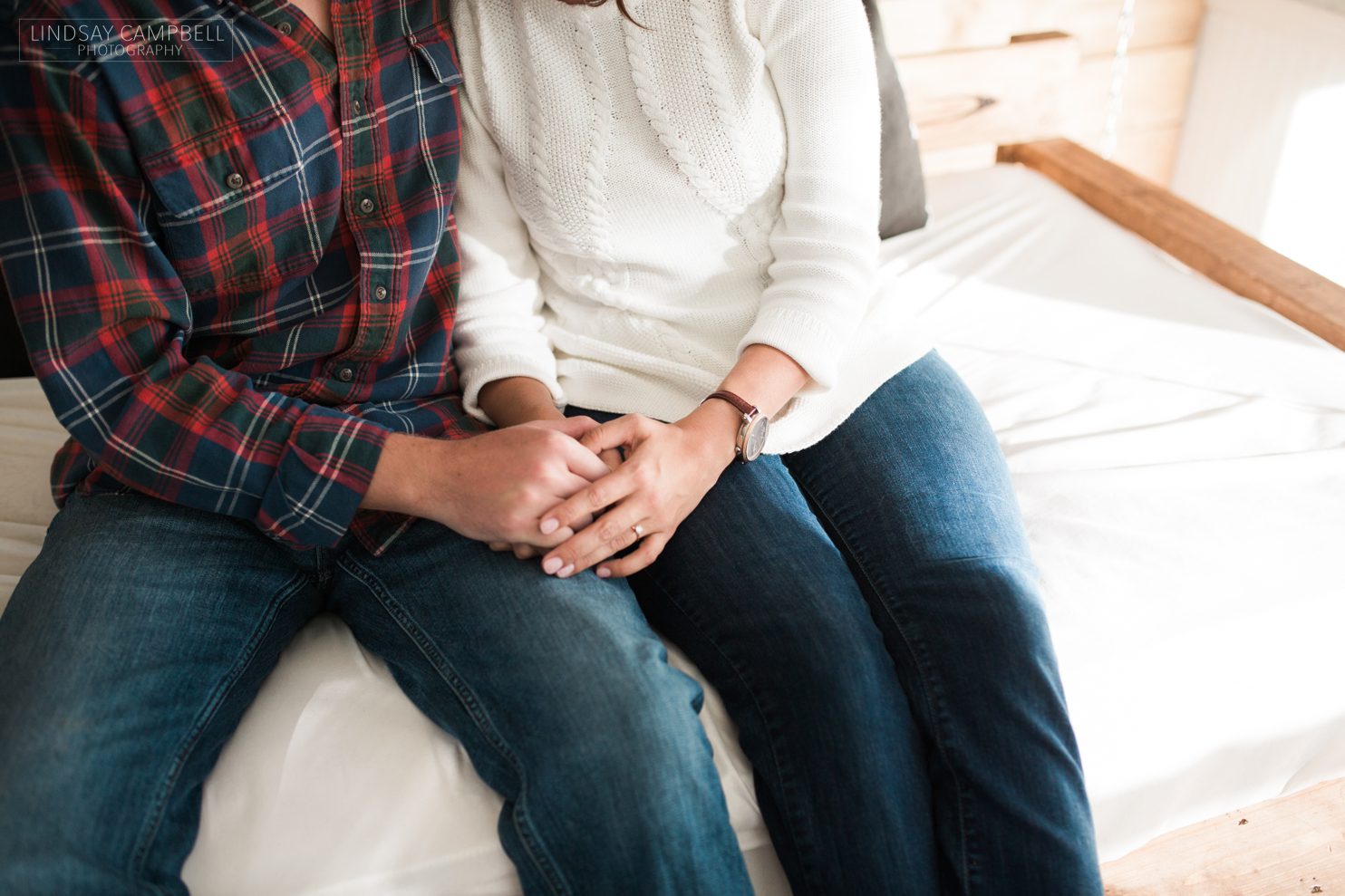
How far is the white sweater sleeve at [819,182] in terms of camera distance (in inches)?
40.1

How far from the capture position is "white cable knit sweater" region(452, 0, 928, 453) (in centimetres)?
102

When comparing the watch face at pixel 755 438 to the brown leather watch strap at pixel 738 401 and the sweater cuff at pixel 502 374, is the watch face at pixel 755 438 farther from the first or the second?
the sweater cuff at pixel 502 374

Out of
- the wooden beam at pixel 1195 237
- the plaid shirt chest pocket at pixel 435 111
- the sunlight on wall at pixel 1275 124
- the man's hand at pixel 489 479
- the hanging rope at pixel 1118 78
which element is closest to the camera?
Result: the man's hand at pixel 489 479

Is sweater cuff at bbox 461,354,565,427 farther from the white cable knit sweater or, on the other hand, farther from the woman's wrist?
A: the woman's wrist

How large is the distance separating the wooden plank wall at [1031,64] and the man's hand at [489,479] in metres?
1.30

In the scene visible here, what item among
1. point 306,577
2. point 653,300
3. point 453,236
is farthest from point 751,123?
point 306,577

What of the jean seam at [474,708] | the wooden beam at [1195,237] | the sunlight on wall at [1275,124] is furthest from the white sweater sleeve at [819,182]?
the sunlight on wall at [1275,124]

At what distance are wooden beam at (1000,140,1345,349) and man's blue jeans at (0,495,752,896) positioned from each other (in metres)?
1.10

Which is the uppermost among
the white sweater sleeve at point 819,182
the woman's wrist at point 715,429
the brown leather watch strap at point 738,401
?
the white sweater sleeve at point 819,182

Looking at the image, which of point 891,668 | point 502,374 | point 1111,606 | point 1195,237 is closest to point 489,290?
point 502,374

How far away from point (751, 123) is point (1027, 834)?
2.21 feet

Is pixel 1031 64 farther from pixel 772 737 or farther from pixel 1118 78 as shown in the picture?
pixel 772 737

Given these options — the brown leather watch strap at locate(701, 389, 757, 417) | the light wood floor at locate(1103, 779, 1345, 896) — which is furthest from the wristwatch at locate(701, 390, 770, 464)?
the light wood floor at locate(1103, 779, 1345, 896)

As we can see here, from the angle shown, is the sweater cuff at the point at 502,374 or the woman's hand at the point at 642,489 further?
the sweater cuff at the point at 502,374
